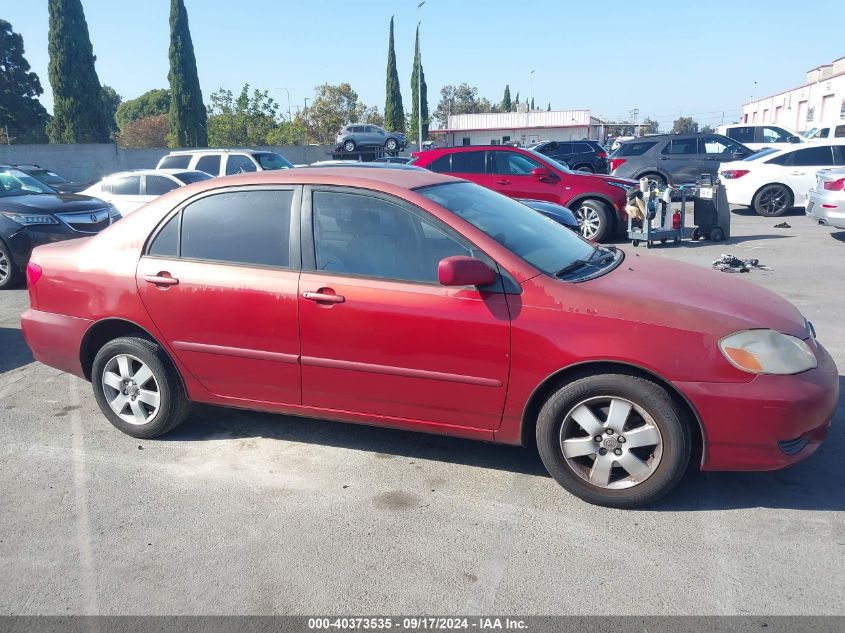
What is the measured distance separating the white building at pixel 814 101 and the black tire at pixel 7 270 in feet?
133

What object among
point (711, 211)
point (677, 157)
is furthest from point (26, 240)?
point (677, 157)

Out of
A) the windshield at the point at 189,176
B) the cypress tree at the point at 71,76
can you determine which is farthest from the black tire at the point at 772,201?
the cypress tree at the point at 71,76

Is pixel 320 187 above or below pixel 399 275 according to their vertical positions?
above

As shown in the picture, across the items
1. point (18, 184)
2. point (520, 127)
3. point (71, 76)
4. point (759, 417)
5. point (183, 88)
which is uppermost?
point (71, 76)

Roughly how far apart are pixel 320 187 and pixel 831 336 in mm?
4760

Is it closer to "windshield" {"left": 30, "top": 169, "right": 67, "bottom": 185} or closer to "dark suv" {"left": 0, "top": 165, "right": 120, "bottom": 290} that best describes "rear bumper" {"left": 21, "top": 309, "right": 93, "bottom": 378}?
"dark suv" {"left": 0, "top": 165, "right": 120, "bottom": 290}

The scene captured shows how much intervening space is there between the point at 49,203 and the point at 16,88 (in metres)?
44.5

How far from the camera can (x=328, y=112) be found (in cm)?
5394

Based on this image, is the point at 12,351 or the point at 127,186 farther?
the point at 127,186

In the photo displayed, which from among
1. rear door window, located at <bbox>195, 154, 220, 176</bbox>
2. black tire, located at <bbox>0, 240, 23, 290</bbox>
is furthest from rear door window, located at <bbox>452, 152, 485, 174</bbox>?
black tire, located at <bbox>0, 240, 23, 290</bbox>

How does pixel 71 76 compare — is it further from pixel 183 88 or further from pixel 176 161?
pixel 176 161

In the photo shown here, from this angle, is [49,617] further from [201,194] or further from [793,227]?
[793,227]

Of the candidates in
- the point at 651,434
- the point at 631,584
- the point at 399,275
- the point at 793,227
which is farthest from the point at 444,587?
the point at 793,227

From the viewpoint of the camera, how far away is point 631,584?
9.26ft
